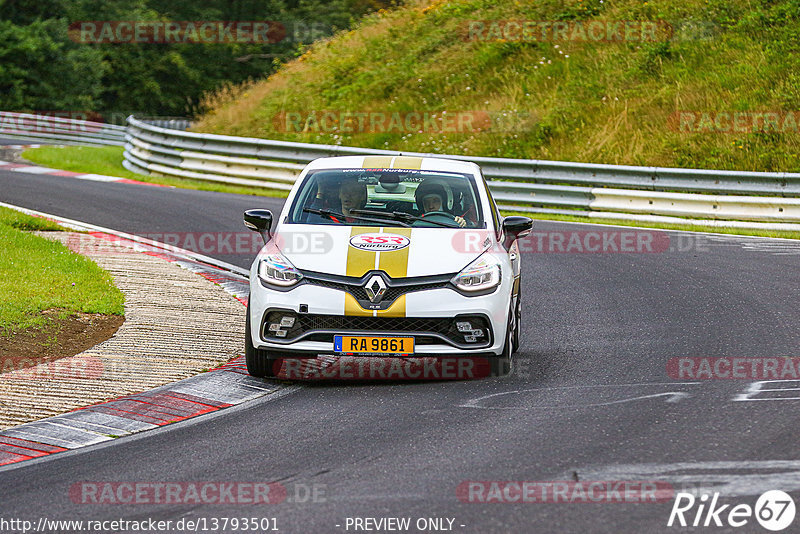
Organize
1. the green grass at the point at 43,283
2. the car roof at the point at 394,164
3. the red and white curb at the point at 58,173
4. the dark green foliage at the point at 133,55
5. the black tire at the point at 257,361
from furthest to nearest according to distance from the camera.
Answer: the dark green foliage at the point at 133,55, the red and white curb at the point at 58,173, the green grass at the point at 43,283, the car roof at the point at 394,164, the black tire at the point at 257,361

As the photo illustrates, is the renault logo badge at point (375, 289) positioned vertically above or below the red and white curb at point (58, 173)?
below

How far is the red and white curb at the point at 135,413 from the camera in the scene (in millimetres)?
7004

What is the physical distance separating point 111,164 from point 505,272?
2319 cm

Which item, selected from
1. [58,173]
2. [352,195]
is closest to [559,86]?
[58,173]

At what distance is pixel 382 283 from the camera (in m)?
8.30

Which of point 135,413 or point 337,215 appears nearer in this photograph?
point 135,413

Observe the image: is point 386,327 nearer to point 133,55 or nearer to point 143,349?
point 143,349

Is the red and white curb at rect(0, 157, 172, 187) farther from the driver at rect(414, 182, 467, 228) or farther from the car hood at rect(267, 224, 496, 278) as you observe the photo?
the car hood at rect(267, 224, 496, 278)

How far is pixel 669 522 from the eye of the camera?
16.9 feet

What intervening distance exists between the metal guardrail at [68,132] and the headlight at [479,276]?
3177 centimetres

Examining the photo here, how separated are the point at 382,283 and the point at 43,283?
501 cm

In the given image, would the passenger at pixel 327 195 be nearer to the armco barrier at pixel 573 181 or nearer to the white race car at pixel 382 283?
the white race car at pixel 382 283

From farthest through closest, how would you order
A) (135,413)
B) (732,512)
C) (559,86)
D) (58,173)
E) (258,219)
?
(559,86), (58,173), (258,219), (135,413), (732,512)

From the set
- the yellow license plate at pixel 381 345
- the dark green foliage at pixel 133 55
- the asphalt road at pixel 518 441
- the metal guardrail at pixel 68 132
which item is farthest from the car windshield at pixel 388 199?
the dark green foliage at pixel 133 55
